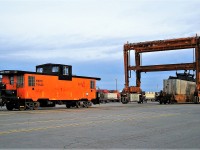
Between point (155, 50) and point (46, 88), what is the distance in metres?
25.3

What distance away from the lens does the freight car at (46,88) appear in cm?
2680

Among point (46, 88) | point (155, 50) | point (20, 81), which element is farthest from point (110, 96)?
point (20, 81)

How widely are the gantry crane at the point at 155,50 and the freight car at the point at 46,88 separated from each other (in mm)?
18276

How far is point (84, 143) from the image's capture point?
9.17m

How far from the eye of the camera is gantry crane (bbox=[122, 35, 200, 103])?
47969 millimetres

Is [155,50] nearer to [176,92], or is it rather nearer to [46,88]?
[176,92]

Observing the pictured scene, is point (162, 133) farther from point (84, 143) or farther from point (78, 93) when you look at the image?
point (78, 93)

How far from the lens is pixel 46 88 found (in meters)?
28.6

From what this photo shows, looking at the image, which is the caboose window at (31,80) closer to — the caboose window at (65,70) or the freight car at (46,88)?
the freight car at (46,88)

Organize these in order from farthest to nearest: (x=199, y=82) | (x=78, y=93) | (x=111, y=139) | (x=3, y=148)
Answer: (x=199, y=82) < (x=78, y=93) < (x=111, y=139) < (x=3, y=148)

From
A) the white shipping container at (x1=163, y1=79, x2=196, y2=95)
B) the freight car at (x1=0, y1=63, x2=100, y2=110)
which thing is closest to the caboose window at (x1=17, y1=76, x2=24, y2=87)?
the freight car at (x1=0, y1=63, x2=100, y2=110)

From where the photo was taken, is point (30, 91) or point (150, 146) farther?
point (30, 91)

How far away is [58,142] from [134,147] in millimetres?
2090

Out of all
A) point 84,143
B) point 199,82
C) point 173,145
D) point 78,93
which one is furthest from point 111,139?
point 199,82
